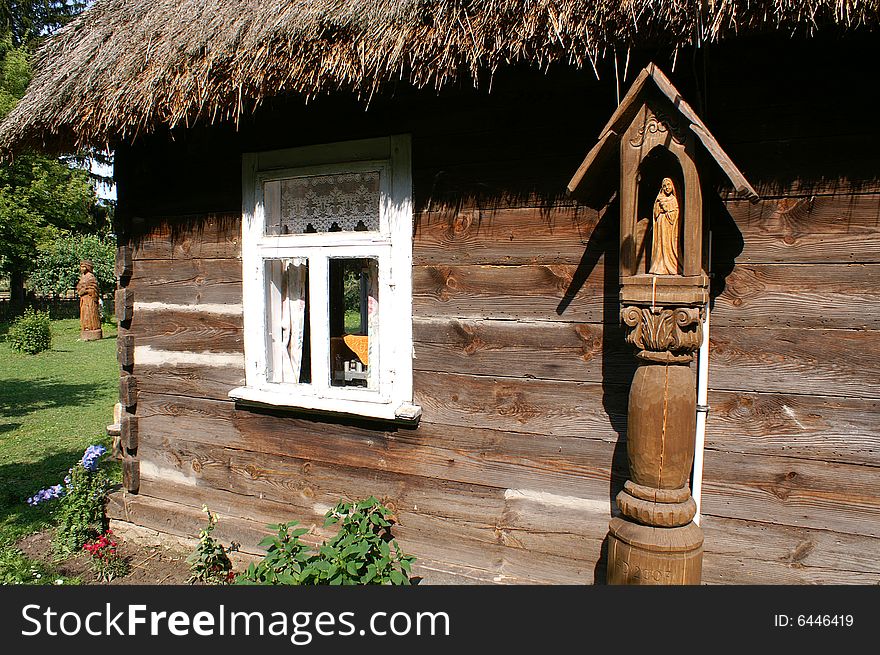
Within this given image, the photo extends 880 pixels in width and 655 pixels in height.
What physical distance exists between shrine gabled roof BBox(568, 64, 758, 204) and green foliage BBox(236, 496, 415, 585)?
1.95 meters

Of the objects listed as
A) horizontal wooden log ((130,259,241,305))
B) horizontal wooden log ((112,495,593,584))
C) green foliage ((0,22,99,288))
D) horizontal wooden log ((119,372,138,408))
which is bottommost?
horizontal wooden log ((112,495,593,584))

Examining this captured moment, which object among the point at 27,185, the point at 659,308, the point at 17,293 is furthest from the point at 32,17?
the point at 659,308

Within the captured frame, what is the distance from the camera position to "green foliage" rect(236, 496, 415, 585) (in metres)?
2.87

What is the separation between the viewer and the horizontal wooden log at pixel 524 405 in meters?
2.88

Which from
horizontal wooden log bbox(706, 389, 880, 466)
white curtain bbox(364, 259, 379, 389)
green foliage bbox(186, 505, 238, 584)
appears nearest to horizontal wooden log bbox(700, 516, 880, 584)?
horizontal wooden log bbox(706, 389, 880, 466)

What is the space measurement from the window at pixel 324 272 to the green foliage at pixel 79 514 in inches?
62.1

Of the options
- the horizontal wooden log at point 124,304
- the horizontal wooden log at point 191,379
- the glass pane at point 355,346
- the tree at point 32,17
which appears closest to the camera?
the glass pane at point 355,346

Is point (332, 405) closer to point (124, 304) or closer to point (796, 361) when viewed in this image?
point (124, 304)

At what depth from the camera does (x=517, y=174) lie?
298 cm

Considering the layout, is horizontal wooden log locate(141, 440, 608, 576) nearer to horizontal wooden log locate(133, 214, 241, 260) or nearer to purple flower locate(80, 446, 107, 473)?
purple flower locate(80, 446, 107, 473)

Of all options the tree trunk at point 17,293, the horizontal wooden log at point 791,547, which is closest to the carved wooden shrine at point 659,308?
the horizontal wooden log at point 791,547

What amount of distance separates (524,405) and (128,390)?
2832 millimetres

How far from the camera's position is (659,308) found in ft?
7.37

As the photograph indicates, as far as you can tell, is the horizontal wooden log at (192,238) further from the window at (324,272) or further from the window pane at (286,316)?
the window pane at (286,316)
